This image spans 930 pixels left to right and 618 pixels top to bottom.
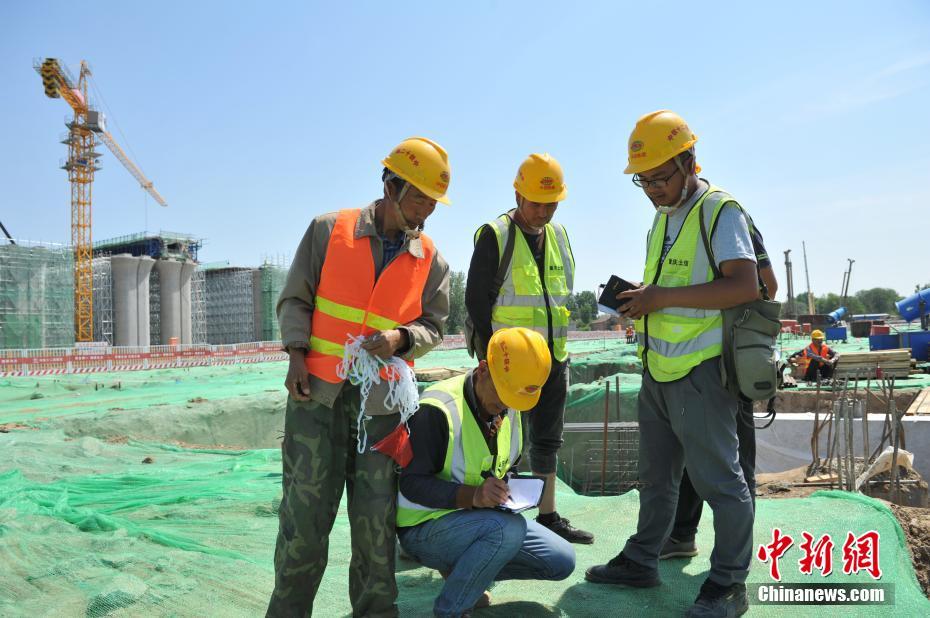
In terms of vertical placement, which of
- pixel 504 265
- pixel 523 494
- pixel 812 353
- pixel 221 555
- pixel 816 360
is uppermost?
pixel 504 265

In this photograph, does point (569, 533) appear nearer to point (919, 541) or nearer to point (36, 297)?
point (919, 541)

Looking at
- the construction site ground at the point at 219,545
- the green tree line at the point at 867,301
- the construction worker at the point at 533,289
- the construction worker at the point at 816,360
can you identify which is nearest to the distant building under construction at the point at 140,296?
the construction worker at the point at 816,360

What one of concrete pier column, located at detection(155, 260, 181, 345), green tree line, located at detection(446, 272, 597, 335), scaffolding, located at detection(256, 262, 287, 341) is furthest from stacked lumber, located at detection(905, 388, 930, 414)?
scaffolding, located at detection(256, 262, 287, 341)

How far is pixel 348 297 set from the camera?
249cm

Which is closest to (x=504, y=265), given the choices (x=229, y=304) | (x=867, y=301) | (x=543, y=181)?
(x=543, y=181)

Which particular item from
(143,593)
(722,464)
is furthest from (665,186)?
(143,593)

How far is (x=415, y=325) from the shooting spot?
2.60 meters

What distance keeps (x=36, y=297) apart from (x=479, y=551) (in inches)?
1755

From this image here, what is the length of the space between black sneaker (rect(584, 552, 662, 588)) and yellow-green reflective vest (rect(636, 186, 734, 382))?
2.77 feet

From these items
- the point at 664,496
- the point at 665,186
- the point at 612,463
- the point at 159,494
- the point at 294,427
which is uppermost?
the point at 665,186

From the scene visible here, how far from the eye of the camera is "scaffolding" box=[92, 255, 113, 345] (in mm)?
48312

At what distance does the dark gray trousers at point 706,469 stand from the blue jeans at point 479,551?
494 millimetres

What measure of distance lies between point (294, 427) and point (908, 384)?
1239 cm

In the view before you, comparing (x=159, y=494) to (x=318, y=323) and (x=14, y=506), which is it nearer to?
(x=14, y=506)
